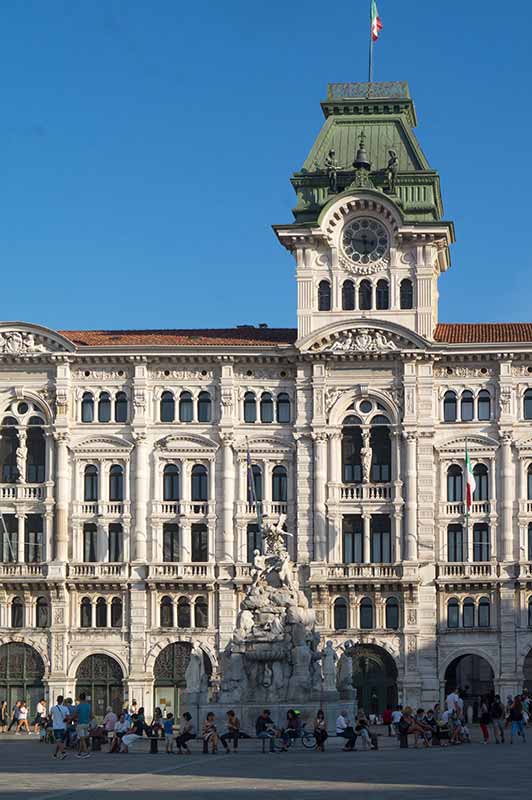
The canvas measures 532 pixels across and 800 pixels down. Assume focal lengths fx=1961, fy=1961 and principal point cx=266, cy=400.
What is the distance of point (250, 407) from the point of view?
9650 centimetres

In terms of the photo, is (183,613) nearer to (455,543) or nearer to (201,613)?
(201,613)

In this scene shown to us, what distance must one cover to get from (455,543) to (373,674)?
7452mm

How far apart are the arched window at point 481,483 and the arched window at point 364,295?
9632 millimetres

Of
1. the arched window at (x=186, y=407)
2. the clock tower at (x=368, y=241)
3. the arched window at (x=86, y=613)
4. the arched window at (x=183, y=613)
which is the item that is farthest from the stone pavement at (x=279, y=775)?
the clock tower at (x=368, y=241)

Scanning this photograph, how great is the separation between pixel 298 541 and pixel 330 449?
4.74 m

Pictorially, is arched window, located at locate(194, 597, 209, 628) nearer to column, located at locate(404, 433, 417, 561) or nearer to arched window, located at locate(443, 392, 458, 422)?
column, located at locate(404, 433, 417, 561)

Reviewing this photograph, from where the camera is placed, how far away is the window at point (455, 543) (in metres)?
94.9

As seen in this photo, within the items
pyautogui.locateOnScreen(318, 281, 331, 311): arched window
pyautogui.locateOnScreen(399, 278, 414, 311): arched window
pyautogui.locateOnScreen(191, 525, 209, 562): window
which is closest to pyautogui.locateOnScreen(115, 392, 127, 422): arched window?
pyautogui.locateOnScreen(191, 525, 209, 562): window

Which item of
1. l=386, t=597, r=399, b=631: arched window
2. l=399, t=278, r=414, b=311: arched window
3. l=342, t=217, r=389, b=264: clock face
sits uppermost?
l=342, t=217, r=389, b=264: clock face

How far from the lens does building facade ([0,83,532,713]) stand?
3708 inches

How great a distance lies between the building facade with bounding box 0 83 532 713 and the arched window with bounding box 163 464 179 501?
0.32 ft

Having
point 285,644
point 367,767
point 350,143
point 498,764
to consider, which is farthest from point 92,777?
point 350,143

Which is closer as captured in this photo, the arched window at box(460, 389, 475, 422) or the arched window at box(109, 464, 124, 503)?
the arched window at box(460, 389, 475, 422)

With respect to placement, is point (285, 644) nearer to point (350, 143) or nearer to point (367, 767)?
point (367, 767)
